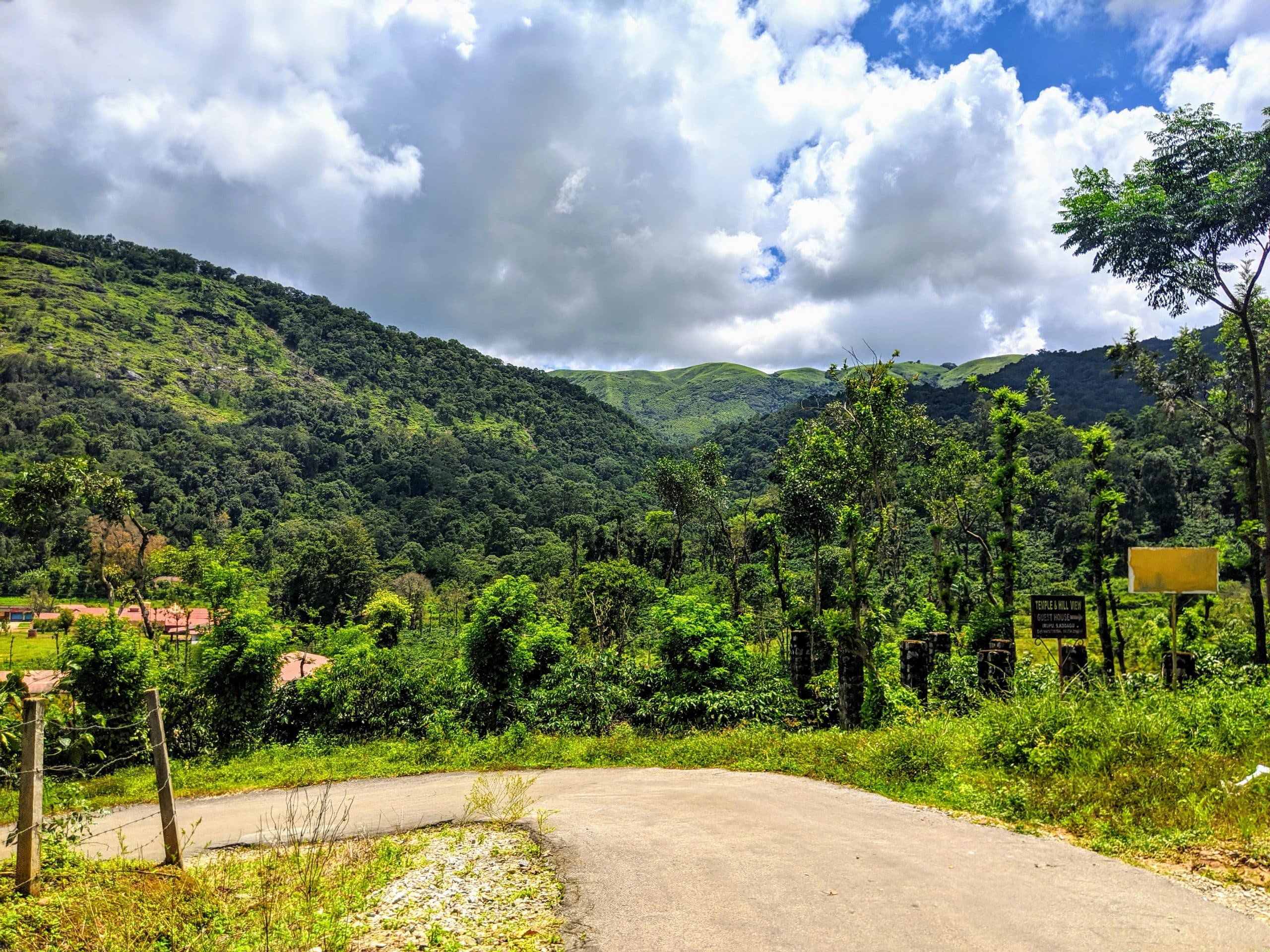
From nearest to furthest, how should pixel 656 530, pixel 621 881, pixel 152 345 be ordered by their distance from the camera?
pixel 621 881 < pixel 656 530 < pixel 152 345

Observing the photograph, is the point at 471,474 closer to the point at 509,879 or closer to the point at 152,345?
the point at 152,345

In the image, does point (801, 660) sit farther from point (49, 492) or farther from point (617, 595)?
point (49, 492)

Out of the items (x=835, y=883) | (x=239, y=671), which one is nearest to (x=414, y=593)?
(x=239, y=671)

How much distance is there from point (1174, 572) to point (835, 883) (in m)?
7.65

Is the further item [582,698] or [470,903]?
[582,698]

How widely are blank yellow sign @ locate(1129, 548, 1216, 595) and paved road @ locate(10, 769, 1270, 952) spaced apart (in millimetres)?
5173

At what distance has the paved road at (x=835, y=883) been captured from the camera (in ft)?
13.3

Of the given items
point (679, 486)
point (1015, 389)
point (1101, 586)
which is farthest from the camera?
point (1015, 389)

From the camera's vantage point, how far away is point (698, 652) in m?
14.3

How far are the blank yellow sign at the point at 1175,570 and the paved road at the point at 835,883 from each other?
17.0 feet

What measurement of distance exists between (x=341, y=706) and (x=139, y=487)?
3311 inches

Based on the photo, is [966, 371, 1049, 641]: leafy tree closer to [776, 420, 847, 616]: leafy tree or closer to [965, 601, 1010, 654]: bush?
[965, 601, 1010, 654]: bush

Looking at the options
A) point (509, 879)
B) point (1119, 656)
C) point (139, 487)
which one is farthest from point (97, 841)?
point (139, 487)

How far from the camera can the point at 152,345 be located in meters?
115
